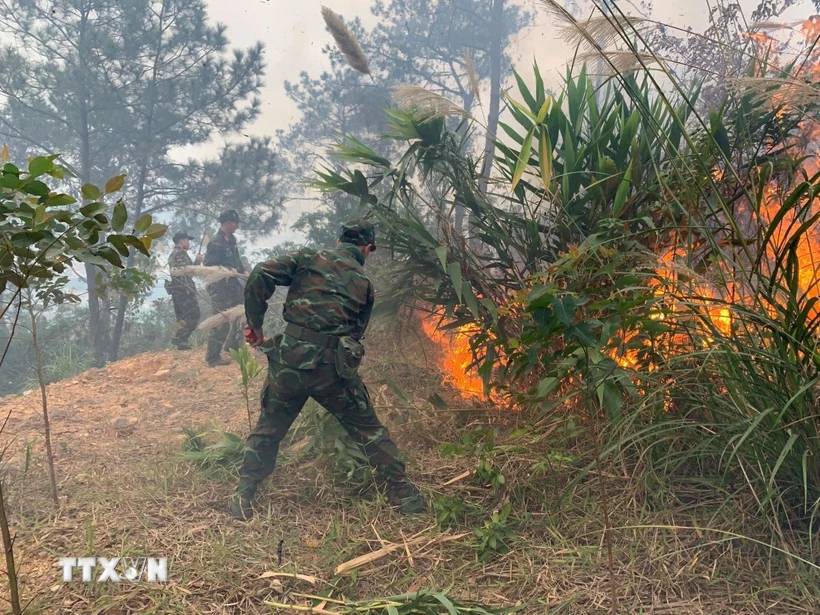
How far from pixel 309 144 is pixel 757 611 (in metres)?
5.72

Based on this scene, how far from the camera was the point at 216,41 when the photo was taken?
5.62 meters

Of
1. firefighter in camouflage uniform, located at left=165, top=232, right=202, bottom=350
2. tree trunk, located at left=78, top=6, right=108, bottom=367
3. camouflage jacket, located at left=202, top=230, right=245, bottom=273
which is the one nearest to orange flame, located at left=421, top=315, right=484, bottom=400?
camouflage jacket, located at left=202, top=230, right=245, bottom=273

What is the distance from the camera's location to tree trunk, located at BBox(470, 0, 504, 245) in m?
3.03

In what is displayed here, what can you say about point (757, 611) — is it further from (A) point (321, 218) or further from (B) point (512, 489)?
(A) point (321, 218)

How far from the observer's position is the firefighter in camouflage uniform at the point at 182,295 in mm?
5172

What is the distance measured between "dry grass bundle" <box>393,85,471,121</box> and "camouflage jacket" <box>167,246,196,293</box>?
11.5ft

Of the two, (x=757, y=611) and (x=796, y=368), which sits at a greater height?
(x=796, y=368)

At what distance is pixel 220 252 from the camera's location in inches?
212

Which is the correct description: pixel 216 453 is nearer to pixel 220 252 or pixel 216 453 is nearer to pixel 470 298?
pixel 470 298

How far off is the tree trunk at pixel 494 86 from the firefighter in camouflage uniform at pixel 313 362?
40.8 inches

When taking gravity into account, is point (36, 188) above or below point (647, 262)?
above

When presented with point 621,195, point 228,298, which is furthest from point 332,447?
point 228,298

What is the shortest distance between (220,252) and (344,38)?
310 cm

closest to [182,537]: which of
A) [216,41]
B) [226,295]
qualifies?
[226,295]
